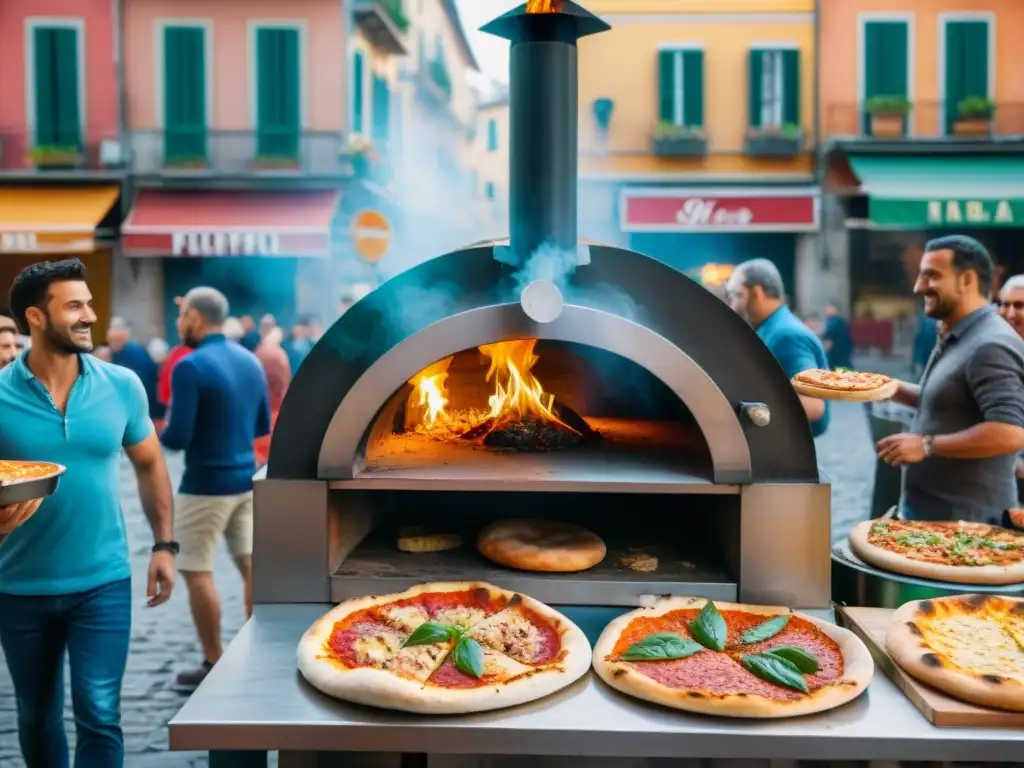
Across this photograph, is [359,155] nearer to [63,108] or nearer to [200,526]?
[63,108]

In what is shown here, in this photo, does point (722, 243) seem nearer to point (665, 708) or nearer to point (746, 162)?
point (746, 162)

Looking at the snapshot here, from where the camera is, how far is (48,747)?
315cm

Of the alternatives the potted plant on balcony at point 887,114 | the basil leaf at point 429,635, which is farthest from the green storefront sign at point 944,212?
the basil leaf at point 429,635

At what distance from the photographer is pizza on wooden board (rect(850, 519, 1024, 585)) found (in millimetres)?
2732

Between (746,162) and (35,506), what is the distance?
59.3ft

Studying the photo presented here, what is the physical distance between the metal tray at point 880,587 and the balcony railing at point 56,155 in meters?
18.2

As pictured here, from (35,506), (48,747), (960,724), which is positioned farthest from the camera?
(48,747)

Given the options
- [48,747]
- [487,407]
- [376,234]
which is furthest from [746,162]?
[48,747]

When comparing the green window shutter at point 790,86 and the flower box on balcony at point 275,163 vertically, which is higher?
the green window shutter at point 790,86

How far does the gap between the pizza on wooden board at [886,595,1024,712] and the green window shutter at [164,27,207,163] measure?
59.3 ft

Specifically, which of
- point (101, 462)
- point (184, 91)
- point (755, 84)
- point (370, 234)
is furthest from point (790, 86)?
point (101, 462)

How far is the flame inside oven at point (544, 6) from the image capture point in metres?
2.56

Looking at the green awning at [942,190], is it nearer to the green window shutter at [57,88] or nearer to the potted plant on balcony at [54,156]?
the potted plant on balcony at [54,156]

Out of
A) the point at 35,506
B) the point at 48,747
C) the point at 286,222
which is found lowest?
the point at 48,747
